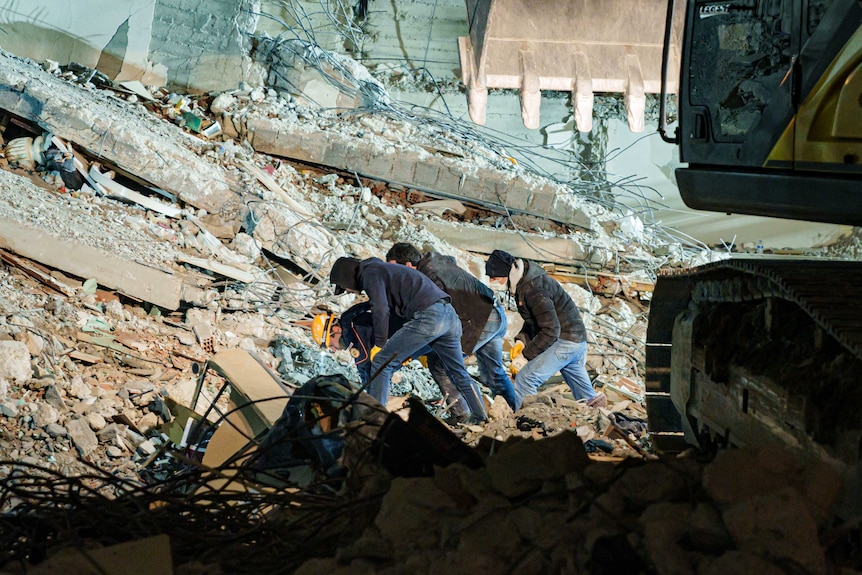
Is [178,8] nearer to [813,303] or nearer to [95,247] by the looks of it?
[95,247]

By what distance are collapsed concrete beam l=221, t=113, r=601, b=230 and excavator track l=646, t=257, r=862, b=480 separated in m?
6.73

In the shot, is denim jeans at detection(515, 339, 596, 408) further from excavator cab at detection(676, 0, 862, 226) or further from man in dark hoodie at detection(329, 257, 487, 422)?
excavator cab at detection(676, 0, 862, 226)

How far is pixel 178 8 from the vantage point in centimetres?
1161

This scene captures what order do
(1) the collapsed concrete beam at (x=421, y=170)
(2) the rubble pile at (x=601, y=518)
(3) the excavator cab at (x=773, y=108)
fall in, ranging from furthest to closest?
(1) the collapsed concrete beam at (x=421, y=170) < (3) the excavator cab at (x=773, y=108) < (2) the rubble pile at (x=601, y=518)

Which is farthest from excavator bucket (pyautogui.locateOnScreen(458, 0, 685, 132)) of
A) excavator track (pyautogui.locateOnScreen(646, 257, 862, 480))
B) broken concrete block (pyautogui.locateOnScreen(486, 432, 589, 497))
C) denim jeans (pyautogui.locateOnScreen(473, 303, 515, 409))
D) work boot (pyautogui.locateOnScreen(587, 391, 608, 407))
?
broken concrete block (pyautogui.locateOnScreen(486, 432, 589, 497))

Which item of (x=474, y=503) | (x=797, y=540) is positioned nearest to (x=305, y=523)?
(x=474, y=503)

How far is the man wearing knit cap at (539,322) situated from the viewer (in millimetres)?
6434

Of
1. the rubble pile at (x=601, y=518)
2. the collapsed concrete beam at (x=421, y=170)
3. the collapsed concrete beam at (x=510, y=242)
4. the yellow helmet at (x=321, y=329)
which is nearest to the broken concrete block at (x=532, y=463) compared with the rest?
the rubble pile at (x=601, y=518)

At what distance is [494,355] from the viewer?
6824 millimetres

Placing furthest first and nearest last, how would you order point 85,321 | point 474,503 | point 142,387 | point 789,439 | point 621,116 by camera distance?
point 621,116 → point 85,321 → point 142,387 → point 789,439 → point 474,503

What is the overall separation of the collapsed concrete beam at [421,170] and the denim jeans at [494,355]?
4018 millimetres

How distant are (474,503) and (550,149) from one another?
11429mm

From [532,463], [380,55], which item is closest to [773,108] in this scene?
[532,463]

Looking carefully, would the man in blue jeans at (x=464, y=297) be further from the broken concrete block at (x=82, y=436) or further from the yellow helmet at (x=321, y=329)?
the broken concrete block at (x=82, y=436)
